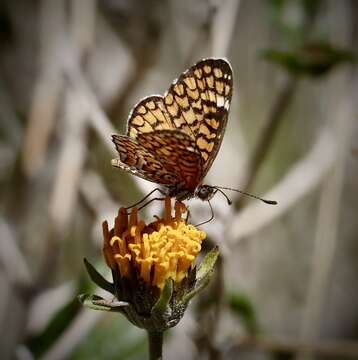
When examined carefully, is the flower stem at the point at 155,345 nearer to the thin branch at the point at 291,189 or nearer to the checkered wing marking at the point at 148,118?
the checkered wing marking at the point at 148,118

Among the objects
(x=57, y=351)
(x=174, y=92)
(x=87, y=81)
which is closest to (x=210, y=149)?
(x=174, y=92)

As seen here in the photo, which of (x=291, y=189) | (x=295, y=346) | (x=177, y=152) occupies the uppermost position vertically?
(x=177, y=152)

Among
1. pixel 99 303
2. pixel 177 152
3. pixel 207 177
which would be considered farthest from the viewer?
pixel 207 177

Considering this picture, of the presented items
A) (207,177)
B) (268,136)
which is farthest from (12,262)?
(268,136)

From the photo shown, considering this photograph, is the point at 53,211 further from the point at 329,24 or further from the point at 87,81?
the point at 329,24

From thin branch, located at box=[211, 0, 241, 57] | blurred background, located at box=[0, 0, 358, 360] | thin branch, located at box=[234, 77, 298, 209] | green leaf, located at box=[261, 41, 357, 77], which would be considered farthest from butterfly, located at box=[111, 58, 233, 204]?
thin branch, located at box=[234, 77, 298, 209]

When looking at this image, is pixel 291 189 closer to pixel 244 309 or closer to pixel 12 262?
pixel 244 309

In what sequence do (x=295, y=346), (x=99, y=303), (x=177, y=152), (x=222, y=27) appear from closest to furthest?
(x=99, y=303)
(x=177, y=152)
(x=222, y=27)
(x=295, y=346)
